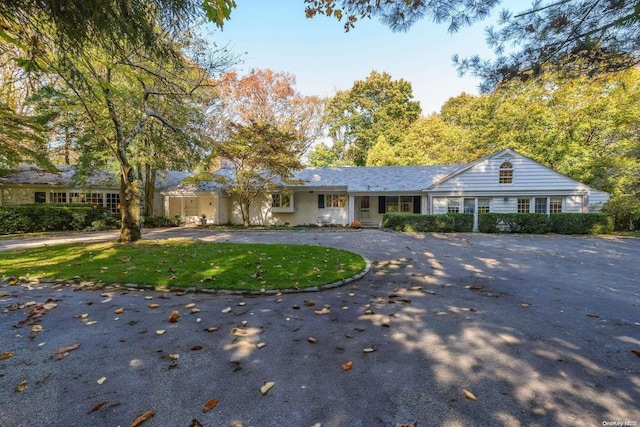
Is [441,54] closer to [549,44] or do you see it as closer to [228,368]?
[549,44]

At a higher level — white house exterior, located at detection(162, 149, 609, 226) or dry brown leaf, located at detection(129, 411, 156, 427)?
white house exterior, located at detection(162, 149, 609, 226)

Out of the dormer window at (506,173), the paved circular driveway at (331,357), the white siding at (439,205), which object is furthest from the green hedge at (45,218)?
the dormer window at (506,173)

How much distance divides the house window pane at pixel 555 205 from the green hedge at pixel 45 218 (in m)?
27.4

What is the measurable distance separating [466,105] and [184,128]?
36612 mm

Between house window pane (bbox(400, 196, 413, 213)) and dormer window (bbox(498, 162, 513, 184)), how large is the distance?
18.5 feet

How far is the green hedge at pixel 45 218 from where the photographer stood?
15867 mm

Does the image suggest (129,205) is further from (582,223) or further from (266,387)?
(582,223)

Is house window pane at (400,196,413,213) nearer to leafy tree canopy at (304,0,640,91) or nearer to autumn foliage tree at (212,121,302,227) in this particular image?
autumn foliage tree at (212,121,302,227)

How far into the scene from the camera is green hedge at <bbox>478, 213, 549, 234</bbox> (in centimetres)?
1597

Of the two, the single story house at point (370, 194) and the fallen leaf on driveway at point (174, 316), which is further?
the single story house at point (370, 194)

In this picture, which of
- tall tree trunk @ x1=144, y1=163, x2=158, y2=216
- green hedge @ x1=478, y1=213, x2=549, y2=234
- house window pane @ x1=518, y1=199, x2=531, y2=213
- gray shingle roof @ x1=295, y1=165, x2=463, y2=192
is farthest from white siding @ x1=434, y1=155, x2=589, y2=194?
tall tree trunk @ x1=144, y1=163, x2=158, y2=216

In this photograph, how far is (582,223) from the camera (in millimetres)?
15531

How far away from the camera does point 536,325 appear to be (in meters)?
4.02

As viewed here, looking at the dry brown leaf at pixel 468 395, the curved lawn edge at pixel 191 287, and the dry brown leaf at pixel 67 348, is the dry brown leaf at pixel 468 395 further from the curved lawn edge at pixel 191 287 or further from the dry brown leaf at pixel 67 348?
the dry brown leaf at pixel 67 348
